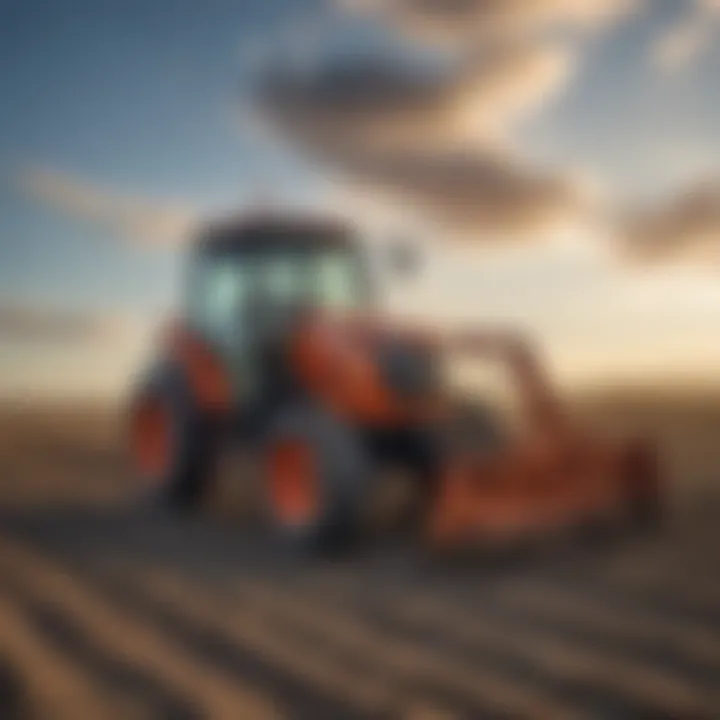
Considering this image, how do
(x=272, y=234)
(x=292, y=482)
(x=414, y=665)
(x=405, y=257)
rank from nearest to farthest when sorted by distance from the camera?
1. (x=414, y=665)
2. (x=405, y=257)
3. (x=272, y=234)
4. (x=292, y=482)

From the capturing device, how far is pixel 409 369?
2.79m

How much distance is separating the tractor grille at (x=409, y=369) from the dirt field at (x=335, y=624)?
0.44m

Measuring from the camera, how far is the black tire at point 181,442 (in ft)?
10.5

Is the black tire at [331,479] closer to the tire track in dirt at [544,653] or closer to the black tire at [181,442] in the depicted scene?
the tire track in dirt at [544,653]

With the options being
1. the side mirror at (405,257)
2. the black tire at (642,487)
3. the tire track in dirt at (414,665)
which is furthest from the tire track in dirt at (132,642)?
the black tire at (642,487)

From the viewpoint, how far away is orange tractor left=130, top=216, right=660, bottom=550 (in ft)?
8.73

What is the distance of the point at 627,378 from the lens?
2.62 meters

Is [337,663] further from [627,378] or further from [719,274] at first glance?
[719,274]

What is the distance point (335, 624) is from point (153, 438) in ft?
4.78

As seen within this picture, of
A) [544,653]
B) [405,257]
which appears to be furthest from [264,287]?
[544,653]

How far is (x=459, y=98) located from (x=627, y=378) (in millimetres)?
843

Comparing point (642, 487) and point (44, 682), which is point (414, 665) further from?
point (642, 487)

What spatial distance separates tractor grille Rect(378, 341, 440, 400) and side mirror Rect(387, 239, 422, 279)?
0.25 m

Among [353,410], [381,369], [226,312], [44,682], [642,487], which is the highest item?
[226,312]
